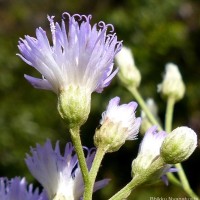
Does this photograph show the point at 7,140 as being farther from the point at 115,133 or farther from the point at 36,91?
the point at 115,133

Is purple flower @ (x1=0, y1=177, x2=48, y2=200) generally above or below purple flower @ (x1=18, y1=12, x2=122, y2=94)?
below

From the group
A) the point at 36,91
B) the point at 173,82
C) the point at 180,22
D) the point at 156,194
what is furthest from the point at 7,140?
the point at 173,82

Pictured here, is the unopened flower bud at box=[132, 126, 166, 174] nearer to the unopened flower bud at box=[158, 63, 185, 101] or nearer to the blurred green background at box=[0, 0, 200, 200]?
the unopened flower bud at box=[158, 63, 185, 101]

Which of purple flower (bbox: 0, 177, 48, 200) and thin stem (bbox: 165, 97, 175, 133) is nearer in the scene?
purple flower (bbox: 0, 177, 48, 200)

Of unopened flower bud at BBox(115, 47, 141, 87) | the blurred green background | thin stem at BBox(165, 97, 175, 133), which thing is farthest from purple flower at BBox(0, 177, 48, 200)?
the blurred green background

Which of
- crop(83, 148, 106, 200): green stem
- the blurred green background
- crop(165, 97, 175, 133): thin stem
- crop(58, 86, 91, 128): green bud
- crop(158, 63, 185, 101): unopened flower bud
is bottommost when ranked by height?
crop(83, 148, 106, 200): green stem
